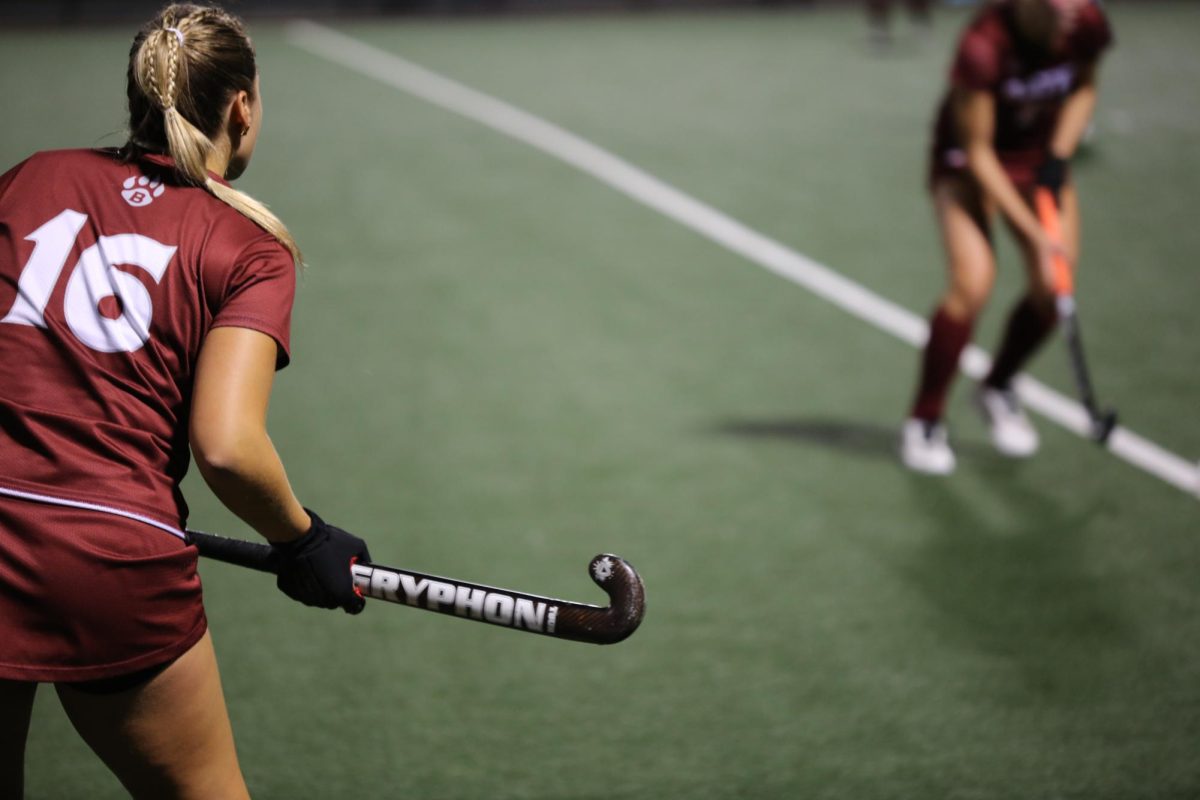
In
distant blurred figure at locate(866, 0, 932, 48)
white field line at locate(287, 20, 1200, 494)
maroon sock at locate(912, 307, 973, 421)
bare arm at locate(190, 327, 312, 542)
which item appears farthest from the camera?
distant blurred figure at locate(866, 0, 932, 48)

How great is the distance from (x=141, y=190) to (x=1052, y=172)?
13.5ft

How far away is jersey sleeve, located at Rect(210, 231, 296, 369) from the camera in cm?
208

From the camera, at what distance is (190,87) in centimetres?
222

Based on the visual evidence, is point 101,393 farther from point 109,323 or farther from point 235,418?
point 235,418

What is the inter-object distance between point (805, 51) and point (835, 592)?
12.4 metres

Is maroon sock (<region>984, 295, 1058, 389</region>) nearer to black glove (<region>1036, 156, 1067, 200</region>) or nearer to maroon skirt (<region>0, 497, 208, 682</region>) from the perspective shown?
black glove (<region>1036, 156, 1067, 200</region>)

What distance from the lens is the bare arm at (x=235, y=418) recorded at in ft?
6.55

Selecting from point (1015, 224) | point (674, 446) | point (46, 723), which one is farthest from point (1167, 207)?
point (46, 723)

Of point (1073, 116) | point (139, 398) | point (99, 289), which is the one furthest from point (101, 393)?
point (1073, 116)

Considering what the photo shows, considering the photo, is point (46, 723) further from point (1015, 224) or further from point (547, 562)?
point (1015, 224)

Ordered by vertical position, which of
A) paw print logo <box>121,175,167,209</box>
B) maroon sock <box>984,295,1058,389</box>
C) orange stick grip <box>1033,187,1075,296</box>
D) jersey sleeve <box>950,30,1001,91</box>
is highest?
paw print logo <box>121,175,167,209</box>

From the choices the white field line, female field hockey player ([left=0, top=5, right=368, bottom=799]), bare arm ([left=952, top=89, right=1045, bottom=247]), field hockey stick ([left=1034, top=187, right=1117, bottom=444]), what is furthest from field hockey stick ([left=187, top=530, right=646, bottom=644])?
the white field line

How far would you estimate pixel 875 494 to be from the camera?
5254 millimetres

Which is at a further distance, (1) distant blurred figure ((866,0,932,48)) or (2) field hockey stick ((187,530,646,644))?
(1) distant blurred figure ((866,0,932,48))
